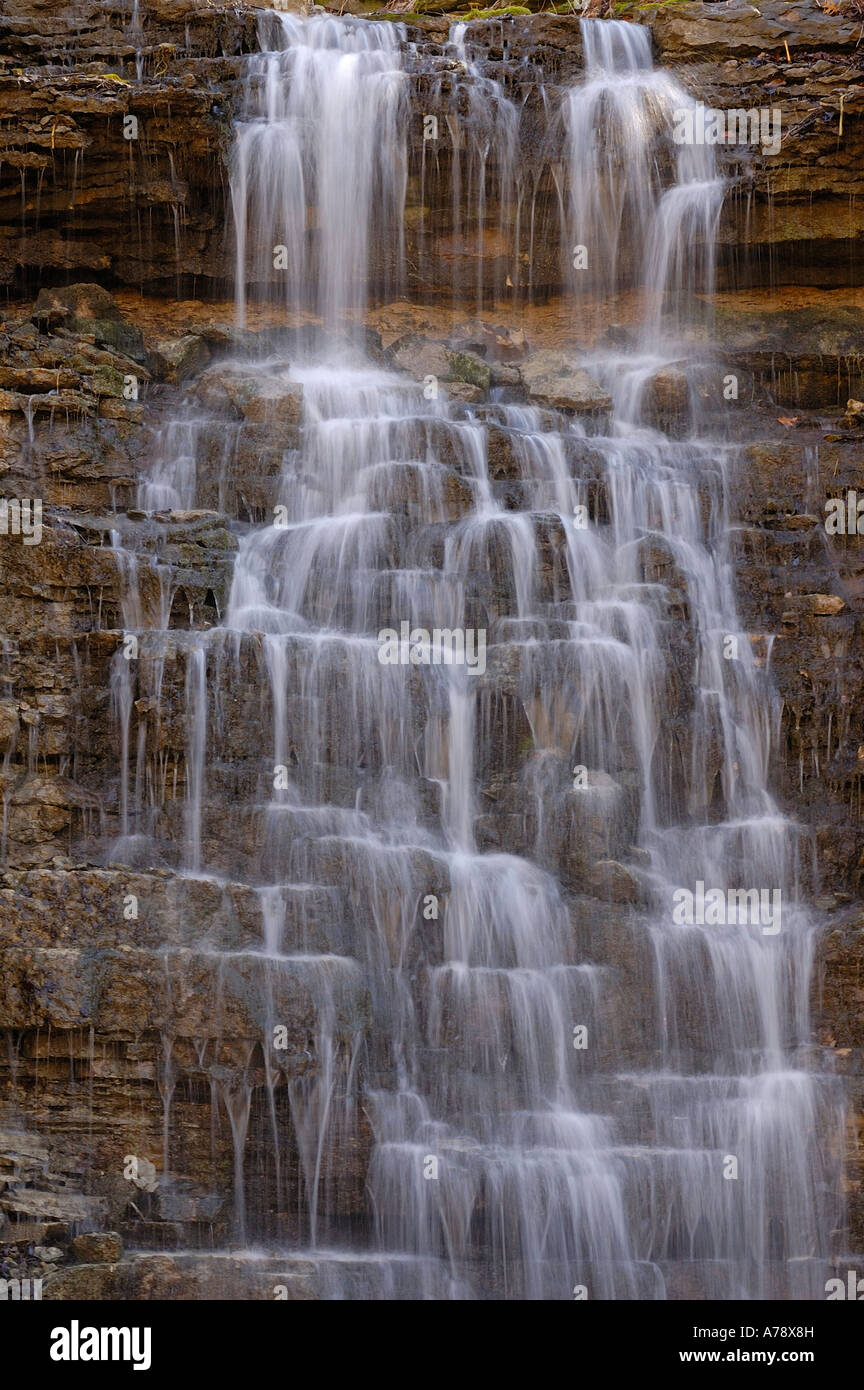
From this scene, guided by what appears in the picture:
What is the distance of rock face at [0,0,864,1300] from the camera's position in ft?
34.3

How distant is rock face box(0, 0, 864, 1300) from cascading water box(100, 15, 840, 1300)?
7 cm

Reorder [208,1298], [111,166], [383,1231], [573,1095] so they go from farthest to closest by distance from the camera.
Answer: [111,166] → [573,1095] → [383,1231] → [208,1298]

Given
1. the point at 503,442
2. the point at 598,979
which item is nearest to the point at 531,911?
the point at 598,979

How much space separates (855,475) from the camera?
15.0m

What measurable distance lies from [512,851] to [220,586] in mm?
3626

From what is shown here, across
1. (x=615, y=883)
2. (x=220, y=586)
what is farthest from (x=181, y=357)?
(x=615, y=883)

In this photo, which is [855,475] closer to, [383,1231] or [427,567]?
[427,567]

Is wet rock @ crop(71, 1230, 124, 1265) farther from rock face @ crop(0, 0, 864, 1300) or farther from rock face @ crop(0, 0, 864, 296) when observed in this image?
rock face @ crop(0, 0, 864, 296)

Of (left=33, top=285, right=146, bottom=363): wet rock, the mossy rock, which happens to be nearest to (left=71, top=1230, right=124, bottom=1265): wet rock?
(left=33, top=285, right=146, bottom=363): wet rock

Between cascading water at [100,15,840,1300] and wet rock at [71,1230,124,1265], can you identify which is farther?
cascading water at [100,15,840,1300]

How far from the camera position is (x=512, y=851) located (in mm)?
12125

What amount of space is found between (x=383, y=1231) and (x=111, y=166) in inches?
481

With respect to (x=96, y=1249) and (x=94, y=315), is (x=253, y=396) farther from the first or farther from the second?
(x=96, y=1249)

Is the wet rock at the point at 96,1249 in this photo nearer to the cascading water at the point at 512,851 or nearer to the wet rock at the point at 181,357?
the cascading water at the point at 512,851
